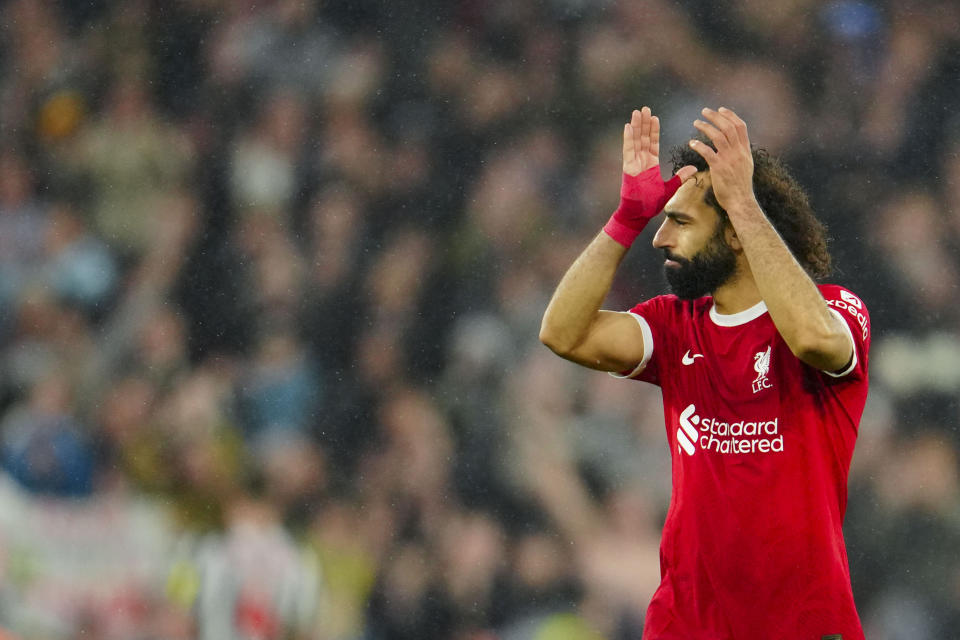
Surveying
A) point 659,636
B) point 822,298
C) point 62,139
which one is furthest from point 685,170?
point 62,139

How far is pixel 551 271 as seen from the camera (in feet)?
16.5

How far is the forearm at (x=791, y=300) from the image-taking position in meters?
2.06

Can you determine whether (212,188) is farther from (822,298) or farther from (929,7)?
(822,298)

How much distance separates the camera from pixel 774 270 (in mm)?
2100

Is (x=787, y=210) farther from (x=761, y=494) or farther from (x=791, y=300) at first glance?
(x=761, y=494)

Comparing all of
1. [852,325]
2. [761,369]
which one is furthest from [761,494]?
[852,325]

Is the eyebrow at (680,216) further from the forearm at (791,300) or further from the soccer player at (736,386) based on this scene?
the forearm at (791,300)

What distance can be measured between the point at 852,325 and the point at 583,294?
1.77 ft

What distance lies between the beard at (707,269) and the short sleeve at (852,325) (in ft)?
0.65

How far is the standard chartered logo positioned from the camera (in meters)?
2.21

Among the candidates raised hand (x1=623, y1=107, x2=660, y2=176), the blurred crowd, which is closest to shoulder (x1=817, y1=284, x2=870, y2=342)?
raised hand (x1=623, y1=107, x2=660, y2=176)

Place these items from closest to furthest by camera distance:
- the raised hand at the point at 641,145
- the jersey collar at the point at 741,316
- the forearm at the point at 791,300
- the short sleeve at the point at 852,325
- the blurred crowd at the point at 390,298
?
Result: 1. the forearm at the point at 791,300
2. the short sleeve at the point at 852,325
3. the jersey collar at the point at 741,316
4. the raised hand at the point at 641,145
5. the blurred crowd at the point at 390,298

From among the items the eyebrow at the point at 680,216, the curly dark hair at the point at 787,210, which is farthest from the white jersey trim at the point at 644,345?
the curly dark hair at the point at 787,210

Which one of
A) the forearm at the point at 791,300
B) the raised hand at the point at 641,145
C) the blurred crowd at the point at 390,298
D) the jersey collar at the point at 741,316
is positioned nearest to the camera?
the forearm at the point at 791,300
